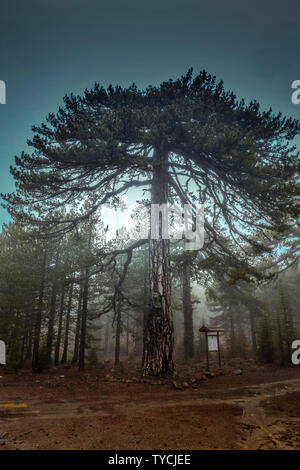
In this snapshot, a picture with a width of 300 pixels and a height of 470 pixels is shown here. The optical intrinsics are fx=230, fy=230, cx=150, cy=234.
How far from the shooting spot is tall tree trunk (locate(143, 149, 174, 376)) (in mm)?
8883

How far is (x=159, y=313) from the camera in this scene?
9297mm

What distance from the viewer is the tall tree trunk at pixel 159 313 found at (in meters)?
8.88

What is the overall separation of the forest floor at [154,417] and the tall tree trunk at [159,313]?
0.75 meters

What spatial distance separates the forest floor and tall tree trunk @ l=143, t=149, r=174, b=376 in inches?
29.6

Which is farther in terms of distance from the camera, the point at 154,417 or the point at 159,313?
the point at 159,313

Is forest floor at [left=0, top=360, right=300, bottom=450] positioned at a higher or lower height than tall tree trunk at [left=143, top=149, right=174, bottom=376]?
lower

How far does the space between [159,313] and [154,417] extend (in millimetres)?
4722

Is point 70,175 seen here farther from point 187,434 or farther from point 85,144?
point 187,434

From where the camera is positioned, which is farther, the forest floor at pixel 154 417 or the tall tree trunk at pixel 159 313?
the tall tree trunk at pixel 159 313

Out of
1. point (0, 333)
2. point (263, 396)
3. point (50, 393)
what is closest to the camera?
point (263, 396)

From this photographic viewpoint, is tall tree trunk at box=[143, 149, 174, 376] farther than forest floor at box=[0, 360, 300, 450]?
Yes
